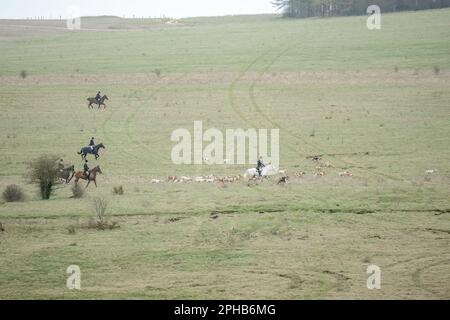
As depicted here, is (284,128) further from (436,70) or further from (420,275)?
(420,275)

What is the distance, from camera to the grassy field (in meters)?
20.1

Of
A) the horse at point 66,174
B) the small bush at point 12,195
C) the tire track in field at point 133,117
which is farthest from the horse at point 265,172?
the small bush at point 12,195

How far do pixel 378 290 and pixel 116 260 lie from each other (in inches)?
303

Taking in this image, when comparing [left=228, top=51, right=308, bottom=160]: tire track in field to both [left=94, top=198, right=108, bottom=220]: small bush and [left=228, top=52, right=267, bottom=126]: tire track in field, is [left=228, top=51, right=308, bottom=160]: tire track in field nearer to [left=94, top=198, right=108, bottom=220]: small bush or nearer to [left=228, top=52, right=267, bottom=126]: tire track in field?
[left=228, top=52, right=267, bottom=126]: tire track in field

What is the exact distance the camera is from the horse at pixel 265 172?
32.1 meters

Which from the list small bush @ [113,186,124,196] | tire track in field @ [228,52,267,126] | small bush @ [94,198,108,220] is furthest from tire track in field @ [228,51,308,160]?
small bush @ [94,198,108,220]

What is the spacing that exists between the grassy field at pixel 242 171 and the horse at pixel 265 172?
0.92 meters

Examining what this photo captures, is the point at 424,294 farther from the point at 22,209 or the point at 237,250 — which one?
the point at 22,209

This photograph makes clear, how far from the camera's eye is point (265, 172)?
107 ft

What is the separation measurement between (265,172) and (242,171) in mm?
1775

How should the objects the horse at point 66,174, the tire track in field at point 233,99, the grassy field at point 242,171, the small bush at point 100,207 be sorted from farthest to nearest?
the tire track in field at point 233,99, the horse at point 66,174, the small bush at point 100,207, the grassy field at point 242,171

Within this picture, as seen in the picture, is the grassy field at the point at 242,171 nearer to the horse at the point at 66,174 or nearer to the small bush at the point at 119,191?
the small bush at the point at 119,191

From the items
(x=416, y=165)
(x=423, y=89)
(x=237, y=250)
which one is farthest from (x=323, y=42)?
(x=237, y=250)

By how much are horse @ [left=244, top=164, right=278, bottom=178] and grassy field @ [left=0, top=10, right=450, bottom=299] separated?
924mm
